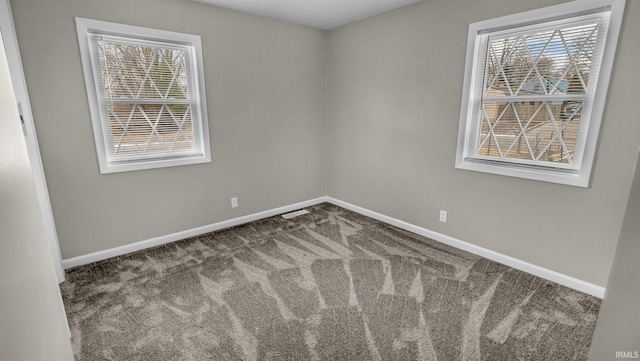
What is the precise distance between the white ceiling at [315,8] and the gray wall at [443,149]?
16 cm

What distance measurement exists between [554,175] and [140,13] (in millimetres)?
3812

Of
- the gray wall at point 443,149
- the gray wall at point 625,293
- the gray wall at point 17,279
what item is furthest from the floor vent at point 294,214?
the gray wall at point 625,293

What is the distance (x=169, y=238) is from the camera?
311 centimetres

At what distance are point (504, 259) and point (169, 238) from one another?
3.35 meters

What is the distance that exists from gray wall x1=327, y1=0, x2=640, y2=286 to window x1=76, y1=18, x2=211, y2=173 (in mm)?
Result: 1866

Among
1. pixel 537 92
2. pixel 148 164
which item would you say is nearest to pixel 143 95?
pixel 148 164

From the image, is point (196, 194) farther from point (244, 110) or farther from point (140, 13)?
point (140, 13)

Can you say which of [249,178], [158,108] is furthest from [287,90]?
[158,108]

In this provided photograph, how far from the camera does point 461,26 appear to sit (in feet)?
8.64

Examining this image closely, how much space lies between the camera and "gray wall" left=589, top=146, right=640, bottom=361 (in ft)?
1.29

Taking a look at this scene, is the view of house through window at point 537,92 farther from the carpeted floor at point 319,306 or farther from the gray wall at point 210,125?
the gray wall at point 210,125

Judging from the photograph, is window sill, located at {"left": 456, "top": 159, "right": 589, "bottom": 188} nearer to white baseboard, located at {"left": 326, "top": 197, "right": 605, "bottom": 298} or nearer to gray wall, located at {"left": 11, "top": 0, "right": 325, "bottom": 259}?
white baseboard, located at {"left": 326, "top": 197, "right": 605, "bottom": 298}

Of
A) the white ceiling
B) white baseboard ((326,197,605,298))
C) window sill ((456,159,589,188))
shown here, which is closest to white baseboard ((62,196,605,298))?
white baseboard ((326,197,605,298))

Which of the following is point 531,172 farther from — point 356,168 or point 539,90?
point 356,168
